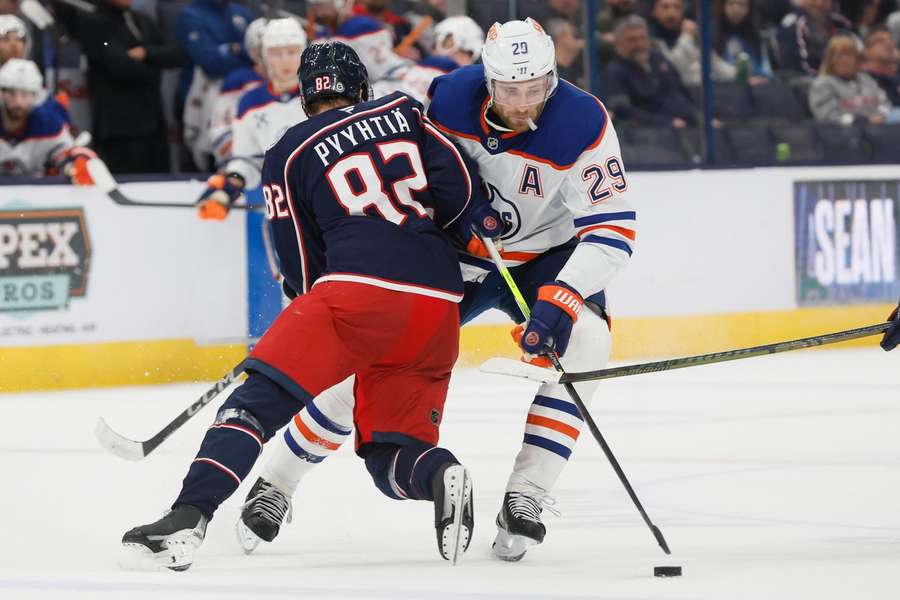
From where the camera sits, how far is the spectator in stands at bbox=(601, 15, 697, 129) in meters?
7.07

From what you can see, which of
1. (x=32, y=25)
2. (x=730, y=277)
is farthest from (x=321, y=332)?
(x=730, y=277)

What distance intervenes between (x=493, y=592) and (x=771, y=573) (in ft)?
1.67

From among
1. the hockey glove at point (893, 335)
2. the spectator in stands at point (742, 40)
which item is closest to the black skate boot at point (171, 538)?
the hockey glove at point (893, 335)

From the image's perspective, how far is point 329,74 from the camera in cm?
306

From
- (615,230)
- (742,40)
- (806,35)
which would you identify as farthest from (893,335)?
(806,35)

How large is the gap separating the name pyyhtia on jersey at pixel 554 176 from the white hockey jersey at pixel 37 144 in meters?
3.19

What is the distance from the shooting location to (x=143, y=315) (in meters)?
6.16

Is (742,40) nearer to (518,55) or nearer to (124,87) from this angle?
(124,87)

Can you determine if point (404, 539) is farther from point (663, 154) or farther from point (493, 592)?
point (663, 154)

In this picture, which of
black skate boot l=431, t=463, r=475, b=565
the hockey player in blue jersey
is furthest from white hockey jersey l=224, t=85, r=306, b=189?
black skate boot l=431, t=463, r=475, b=565

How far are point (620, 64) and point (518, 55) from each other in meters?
4.09

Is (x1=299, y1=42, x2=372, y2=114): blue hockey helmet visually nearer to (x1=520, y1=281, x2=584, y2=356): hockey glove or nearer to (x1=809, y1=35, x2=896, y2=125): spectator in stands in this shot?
(x1=520, y1=281, x2=584, y2=356): hockey glove

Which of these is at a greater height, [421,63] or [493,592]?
[421,63]

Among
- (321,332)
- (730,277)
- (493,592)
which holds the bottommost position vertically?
(730,277)
